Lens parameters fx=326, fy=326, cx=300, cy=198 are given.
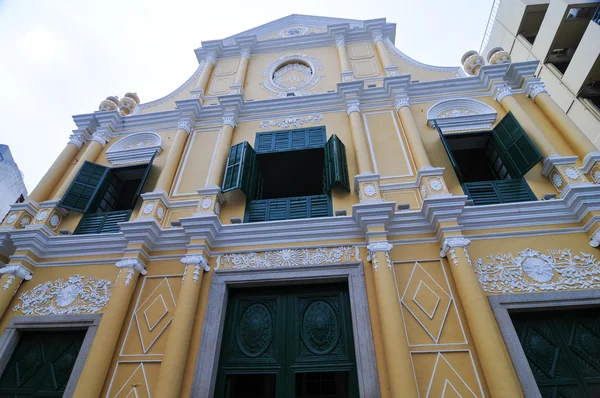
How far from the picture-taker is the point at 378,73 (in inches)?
387

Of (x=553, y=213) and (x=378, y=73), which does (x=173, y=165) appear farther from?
(x=553, y=213)

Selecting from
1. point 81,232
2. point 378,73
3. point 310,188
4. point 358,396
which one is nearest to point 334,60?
point 378,73

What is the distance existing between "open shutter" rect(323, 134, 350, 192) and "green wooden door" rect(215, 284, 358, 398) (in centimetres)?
213

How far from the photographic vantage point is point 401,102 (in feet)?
27.2

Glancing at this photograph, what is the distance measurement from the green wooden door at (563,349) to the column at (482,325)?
66cm

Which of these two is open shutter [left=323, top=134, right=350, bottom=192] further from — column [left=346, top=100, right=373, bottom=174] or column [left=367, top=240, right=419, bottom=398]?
column [left=367, top=240, right=419, bottom=398]

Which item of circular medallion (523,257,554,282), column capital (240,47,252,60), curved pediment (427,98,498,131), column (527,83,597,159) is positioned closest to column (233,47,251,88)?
column capital (240,47,252,60)

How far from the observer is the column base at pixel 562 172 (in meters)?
6.05

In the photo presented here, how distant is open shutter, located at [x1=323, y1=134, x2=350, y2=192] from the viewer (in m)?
6.83

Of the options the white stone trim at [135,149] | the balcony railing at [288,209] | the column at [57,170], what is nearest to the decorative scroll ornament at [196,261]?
the balcony railing at [288,209]

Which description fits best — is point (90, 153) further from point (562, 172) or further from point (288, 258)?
point (562, 172)

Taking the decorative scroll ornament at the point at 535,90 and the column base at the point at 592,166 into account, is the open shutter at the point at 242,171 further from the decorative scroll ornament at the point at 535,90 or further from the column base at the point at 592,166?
the decorative scroll ornament at the point at 535,90

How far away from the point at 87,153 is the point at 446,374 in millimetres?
9453

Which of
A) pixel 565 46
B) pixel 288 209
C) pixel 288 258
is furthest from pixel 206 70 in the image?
pixel 565 46
